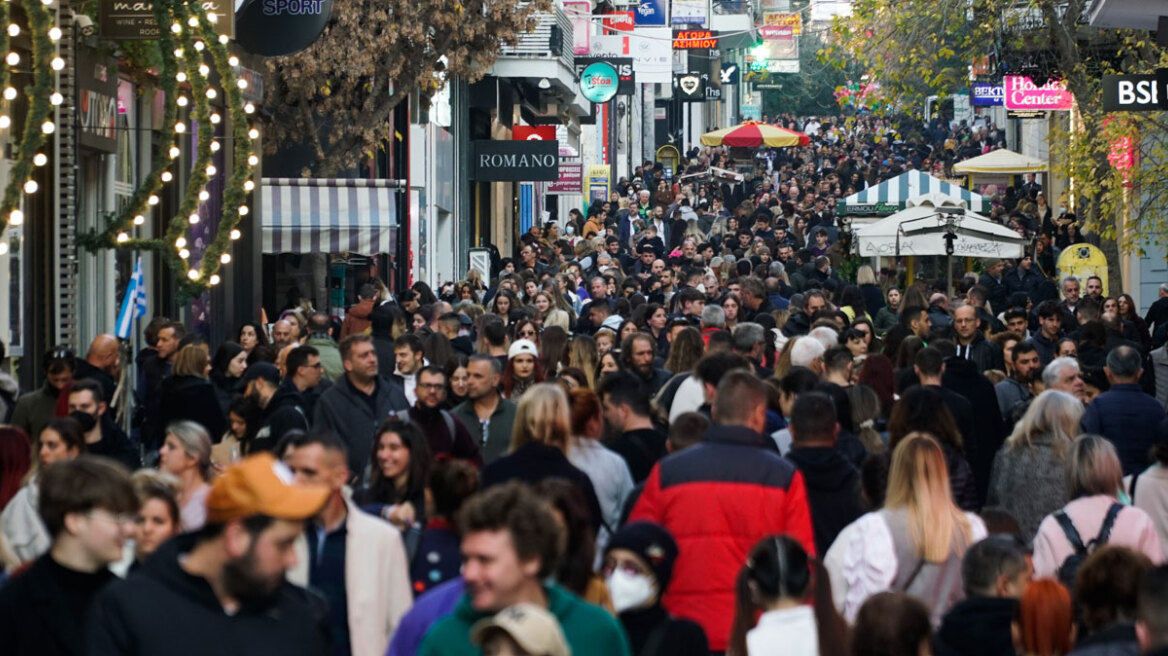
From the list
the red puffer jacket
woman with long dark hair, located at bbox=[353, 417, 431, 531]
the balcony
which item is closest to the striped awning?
the balcony

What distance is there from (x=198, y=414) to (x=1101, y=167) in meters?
13.0

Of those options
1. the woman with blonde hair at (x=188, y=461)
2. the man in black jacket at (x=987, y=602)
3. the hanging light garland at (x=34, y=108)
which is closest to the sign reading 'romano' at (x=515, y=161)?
the hanging light garland at (x=34, y=108)

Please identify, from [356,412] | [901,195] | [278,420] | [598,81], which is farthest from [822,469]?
[598,81]

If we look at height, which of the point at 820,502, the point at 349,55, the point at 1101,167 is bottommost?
the point at 820,502

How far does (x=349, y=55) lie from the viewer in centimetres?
2338

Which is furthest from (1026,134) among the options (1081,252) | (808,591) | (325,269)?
(808,591)

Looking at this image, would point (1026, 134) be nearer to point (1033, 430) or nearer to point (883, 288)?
point (883, 288)

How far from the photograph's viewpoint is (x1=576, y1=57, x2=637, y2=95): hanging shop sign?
4319cm

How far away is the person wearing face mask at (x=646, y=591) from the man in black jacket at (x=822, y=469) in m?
2.41

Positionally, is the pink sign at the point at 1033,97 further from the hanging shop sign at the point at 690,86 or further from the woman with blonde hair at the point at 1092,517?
the hanging shop sign at the point at 690,86

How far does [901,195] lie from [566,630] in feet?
71.9

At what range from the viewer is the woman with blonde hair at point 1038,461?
29.6ft

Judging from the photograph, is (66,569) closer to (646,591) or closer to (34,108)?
(646,591)

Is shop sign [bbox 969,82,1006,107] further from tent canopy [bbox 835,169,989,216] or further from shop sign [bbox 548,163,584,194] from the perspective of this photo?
tent canopy [bbox 835,169,989,216]
